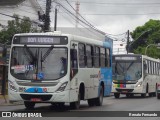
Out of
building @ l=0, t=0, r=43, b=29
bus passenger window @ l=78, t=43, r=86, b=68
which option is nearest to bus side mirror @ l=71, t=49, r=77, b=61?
bus passenger window @ l=78, t=43, r=86, b=68

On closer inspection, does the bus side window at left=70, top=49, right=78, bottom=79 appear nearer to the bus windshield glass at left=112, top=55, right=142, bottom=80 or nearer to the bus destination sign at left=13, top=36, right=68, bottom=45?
the bus destination sign at left=13, top=36, right=68, bottom=45

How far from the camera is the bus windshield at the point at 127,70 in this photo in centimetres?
3584

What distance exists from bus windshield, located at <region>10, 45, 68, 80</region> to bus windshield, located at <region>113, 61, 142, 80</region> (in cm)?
1689

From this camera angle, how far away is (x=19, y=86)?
63.0ft

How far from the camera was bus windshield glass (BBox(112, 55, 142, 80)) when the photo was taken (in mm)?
35844

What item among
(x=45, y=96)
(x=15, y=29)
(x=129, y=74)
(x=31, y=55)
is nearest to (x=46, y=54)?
(x=31, y=55)

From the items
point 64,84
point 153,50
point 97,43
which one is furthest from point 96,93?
point 153,50

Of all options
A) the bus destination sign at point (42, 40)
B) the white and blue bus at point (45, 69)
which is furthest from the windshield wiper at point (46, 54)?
the bus destination sign at point (42, 40)

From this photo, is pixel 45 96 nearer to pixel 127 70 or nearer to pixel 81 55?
pixel 81 55

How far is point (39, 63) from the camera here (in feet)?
63.3

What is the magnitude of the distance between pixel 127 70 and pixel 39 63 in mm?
17438

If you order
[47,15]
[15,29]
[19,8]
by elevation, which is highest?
[19,8]

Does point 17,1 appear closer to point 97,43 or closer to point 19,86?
point 97,43

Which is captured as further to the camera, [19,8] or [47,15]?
[19,8]
